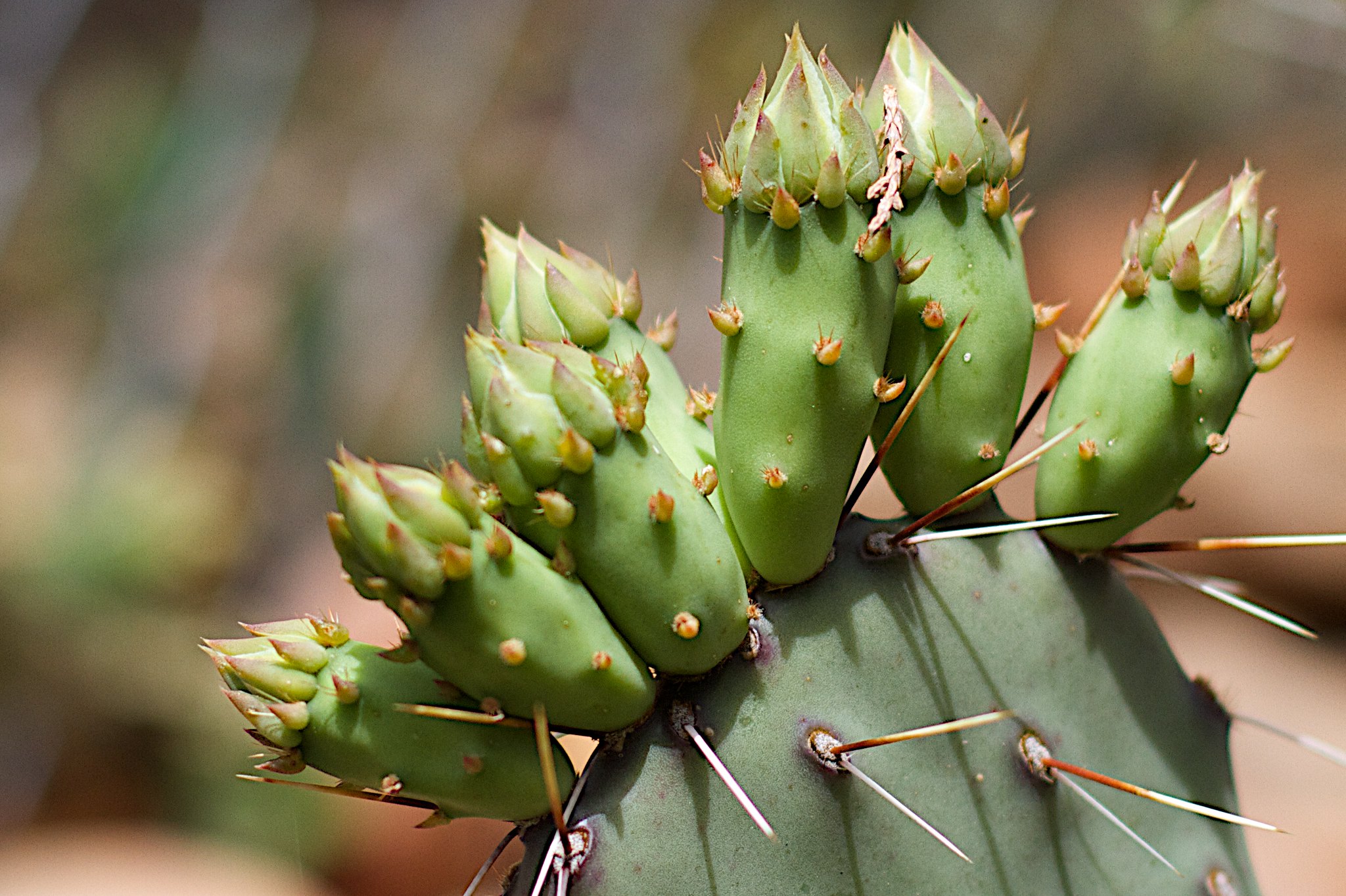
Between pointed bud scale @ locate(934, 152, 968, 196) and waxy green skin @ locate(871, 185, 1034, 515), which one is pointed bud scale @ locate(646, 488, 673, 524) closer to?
waxy green skin @ locate(871, 185, 1034, 515)

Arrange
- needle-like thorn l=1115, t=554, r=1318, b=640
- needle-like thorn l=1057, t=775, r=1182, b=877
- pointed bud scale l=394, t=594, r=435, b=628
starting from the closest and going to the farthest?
pointed bud scale l=394, t=594, r=435, b=628 < needle-like thorn l=1057, t=775, r=1182, b=877 < needle-like thorn l=1115, t=554, r=1318, b=640

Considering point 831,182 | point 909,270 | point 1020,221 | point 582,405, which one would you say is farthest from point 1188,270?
point 582,405

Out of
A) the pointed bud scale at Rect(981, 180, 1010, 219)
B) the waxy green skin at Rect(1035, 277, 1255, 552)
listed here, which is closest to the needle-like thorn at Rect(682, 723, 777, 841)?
the waxy green skin at Rect(1035, 277, 1255, 552)

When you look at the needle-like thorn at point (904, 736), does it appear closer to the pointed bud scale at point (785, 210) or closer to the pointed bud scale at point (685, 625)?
the pointed bud scale at point (685, 625)

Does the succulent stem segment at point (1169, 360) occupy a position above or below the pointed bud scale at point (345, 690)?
above

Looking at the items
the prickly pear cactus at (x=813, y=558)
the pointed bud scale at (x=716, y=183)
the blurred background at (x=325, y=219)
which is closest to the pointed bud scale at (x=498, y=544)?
the prickly pear cactus at (x=813, y=558)

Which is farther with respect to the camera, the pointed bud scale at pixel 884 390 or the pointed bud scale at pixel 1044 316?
the pointed bud scale at pixel 1044 316
